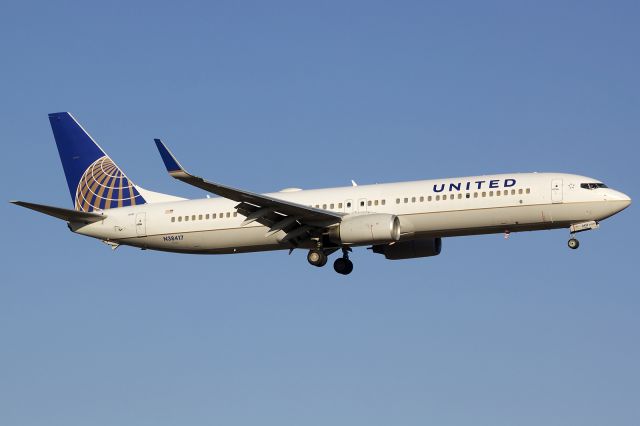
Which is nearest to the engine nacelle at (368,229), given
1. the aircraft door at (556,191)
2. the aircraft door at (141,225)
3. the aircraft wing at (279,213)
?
the aircraft wing at (279,213)

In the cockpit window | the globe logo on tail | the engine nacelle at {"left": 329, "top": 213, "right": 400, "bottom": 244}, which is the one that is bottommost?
the engine nacelle at {"left": 329, "top": 213, "right": 400, "bottom": 244}

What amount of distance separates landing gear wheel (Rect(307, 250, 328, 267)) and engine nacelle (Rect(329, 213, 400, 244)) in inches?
82.4

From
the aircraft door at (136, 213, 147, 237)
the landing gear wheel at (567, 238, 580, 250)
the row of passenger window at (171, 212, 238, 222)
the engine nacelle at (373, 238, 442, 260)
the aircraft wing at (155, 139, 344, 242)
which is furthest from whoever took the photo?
the aircraft door at (136, 213, 147, 237)

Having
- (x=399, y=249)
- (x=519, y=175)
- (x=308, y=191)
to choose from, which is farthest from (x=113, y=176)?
(x=519, y=175)

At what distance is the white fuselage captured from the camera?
5366 cm

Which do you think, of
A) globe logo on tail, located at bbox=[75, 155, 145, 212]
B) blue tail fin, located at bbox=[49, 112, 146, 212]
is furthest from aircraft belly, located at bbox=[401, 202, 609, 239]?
blue tail fin, located at bbox=[49, 112, 146, 212]

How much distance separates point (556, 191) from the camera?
5372 cm

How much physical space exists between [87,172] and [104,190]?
5.86ft

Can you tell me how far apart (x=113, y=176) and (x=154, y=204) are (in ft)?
11.5

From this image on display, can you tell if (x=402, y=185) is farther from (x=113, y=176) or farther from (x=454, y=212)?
(x=113, y=176)

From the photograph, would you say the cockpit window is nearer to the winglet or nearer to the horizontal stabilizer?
the winglet

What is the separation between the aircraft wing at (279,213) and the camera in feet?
173

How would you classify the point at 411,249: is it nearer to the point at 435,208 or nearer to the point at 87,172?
the point at 435,208

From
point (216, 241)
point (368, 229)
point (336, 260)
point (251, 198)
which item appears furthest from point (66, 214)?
point (368, 229)
